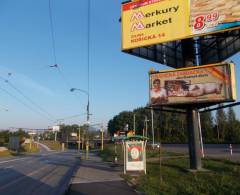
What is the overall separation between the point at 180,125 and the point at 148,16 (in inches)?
3165

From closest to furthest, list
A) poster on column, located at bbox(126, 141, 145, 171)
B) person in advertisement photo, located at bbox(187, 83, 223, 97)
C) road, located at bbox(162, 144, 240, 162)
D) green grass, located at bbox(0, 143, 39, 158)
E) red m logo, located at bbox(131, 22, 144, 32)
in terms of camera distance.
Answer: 1. person in advertisement photo, located at bbox(187, 83, 223, 97)
2. poster on column, located at bbox(126, 141, 145, 171)
3. red m logo, located at bbox(131, 22, 144, 32)
4. road, located at bbox(162, 144, 240, 162)
5. green grass, located at bbox(0, 143, 39, 158)

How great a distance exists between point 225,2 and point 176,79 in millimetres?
4546

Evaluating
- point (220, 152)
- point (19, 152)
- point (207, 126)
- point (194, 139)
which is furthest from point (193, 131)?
point (207, 126)

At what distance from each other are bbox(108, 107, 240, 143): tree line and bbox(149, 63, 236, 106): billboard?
115 ft

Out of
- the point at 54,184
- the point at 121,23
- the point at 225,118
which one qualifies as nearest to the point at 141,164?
the point at 54,184

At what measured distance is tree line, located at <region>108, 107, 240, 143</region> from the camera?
7050 centimetres

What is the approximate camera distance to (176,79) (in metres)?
16.9

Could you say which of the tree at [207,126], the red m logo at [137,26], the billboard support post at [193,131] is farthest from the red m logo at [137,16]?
the tree at [207,126]

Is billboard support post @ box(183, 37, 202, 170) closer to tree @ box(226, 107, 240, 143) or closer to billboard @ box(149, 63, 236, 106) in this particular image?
→ billboard @ box(149, 63, 236, 106)

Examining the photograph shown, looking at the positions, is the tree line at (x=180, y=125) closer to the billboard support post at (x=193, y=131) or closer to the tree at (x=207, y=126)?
the tree at (x=207, y=126)

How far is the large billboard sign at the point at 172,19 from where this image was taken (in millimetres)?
16438

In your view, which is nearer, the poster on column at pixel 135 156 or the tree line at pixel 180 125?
the poster on column at pixel 135 156

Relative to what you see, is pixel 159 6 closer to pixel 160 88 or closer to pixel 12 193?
pixel 160 88

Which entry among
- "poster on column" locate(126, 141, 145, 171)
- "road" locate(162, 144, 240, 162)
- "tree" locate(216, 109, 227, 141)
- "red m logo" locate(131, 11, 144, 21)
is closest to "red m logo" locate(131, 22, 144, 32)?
"red m logo" locate(131, 11, 144, 21)
